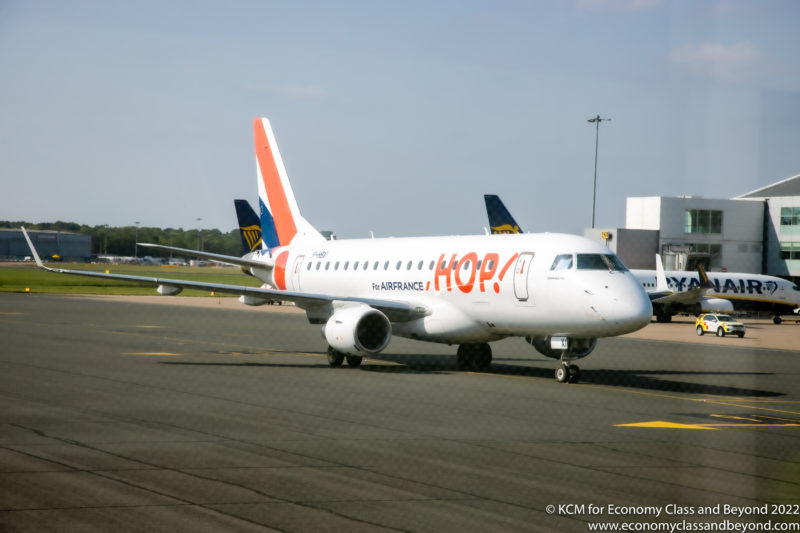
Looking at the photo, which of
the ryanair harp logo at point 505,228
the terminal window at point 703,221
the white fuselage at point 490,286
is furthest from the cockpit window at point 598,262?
the terminal window at point 703,221

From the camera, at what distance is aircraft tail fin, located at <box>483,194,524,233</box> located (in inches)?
2874

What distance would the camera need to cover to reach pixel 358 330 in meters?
28.0

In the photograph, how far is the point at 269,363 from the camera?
1188 inches

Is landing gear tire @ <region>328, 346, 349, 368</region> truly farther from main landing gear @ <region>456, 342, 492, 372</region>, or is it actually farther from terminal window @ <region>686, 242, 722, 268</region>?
terminal window @ <region>686, 242, 722, 268</region>

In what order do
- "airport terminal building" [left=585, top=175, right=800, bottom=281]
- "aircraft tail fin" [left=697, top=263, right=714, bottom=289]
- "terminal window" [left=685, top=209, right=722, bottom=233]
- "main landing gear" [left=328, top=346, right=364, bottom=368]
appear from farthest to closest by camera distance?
1. "terminal window" [left=685, top=209, right=722, bottom=233]
2. "airport terminal building" [left=585, top=175, right=800, bottom=281]
3. "aircraft tail fin" [left=697, top=263, right=714, bottom=289]
4. "main landing gear" [left=328, top=346, right=364, bottom=368]

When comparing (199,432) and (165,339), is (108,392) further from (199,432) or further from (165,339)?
(165,339)

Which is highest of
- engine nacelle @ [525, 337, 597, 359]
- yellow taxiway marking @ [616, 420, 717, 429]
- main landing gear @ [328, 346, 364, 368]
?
engine nacelle @ [525, 337, 597, 359]

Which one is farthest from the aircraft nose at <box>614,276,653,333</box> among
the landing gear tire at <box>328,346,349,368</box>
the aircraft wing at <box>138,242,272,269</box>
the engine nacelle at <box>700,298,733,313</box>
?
the engine nacelle at <box>700,298,733,313</box>

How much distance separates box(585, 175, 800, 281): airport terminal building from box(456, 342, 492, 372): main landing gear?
59.5 metres

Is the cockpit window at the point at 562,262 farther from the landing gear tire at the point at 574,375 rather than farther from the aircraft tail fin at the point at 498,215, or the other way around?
the aircraft tail fin at the point at 498,215

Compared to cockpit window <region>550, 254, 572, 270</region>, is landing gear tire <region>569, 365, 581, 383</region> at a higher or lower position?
lower

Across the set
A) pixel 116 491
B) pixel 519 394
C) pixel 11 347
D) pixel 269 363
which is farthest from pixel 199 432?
pixel 11 347

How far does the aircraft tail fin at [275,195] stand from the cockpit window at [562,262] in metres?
14.3

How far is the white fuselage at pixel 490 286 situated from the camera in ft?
79.7
